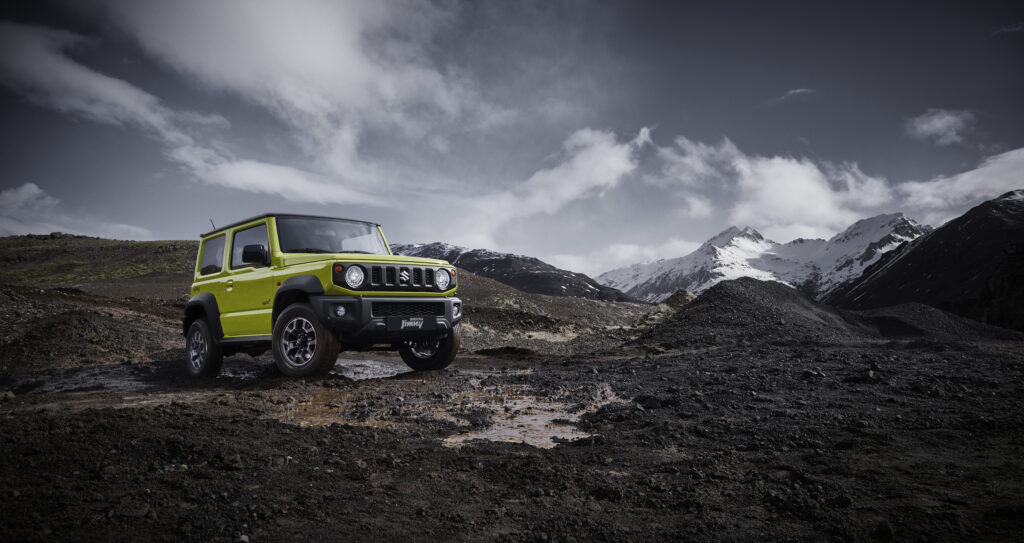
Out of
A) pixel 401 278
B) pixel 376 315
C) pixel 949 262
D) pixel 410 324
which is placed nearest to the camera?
pixel 376 315

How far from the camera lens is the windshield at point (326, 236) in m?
7.75

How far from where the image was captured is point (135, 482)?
318cm

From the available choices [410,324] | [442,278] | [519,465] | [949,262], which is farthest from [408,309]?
[949,262]

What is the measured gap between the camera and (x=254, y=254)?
731 centimetres

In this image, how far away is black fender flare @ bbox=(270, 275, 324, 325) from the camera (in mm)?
6969

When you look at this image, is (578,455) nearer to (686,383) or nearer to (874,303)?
(686,383)

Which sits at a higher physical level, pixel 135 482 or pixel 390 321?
pixel 390 321

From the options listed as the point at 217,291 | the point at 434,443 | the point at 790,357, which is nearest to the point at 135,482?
the point at 434,443

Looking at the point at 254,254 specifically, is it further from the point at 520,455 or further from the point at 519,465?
the point at 519,465

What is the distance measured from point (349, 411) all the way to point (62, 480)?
292 cm

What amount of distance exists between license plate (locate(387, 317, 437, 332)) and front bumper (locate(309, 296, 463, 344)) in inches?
0.6

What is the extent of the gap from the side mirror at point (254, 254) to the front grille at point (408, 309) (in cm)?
190

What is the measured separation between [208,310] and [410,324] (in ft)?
12.2

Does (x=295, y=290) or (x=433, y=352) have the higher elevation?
(x=295, y=290)
